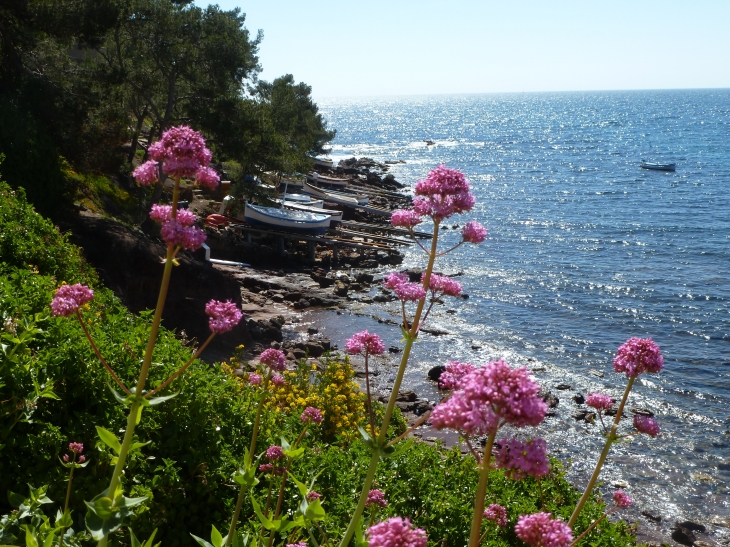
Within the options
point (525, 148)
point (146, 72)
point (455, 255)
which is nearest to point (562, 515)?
point (146, 72)

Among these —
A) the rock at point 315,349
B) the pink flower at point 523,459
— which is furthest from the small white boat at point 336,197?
the pink flower at point 523,459

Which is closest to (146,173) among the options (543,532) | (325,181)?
(543,532)

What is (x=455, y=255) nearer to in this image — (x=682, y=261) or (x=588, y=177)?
(x=682, y=261)

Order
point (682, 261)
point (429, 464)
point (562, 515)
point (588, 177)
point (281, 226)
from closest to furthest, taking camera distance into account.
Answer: point (562, 515) → point (429, 464) → point (281, 226) → point (682, 261) → point (588, 177)

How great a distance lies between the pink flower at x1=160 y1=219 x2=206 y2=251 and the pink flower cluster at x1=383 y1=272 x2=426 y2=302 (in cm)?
109

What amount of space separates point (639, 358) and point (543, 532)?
146 centimetres

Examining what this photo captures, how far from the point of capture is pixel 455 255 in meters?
42.4

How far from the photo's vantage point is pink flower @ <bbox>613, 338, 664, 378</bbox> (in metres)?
3.33

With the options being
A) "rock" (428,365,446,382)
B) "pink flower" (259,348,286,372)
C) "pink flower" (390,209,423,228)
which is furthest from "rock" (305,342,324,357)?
"pink flower" (390,209,423,228)

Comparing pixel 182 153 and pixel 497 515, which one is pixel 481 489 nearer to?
pixel 182 153

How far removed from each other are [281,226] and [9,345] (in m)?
31.1

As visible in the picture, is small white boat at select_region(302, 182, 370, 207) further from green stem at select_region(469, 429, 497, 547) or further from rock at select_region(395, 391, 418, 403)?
green stem at select_region(469, 429, 497, 547)

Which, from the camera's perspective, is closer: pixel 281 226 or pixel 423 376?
pixel 423 376

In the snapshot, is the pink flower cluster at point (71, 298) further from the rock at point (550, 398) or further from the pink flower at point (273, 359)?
the rock at point (550, 398)
